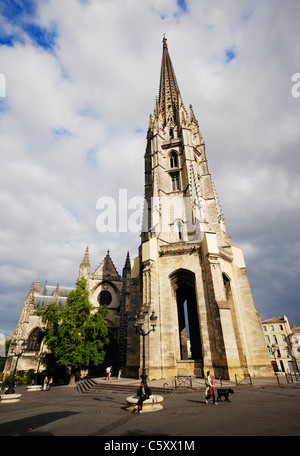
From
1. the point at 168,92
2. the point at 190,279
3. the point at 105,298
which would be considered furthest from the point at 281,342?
the point at 168,92

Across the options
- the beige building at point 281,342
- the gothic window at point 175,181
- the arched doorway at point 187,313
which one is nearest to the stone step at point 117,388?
the arched doorway at point 187,313

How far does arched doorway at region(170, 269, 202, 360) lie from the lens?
18820mm

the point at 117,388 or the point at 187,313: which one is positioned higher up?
the point at 187,313

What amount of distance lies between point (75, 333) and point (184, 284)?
10.4 metres

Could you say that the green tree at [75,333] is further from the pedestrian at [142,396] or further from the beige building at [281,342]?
the beige building at [281,342]

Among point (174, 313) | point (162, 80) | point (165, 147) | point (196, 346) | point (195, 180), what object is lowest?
point (196, 346)

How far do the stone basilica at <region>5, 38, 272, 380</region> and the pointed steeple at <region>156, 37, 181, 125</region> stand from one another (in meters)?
2.42

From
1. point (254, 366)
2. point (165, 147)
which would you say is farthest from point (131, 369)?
point (165, 147)

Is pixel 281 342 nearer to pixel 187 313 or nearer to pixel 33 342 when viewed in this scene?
pixel 187 313

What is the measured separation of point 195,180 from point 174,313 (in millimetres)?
12504

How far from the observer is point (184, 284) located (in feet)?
67.7

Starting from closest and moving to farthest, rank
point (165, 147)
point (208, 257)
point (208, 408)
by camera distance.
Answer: point (208, 408) → point (208, 257) → point (165, 147)

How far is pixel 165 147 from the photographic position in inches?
1061
